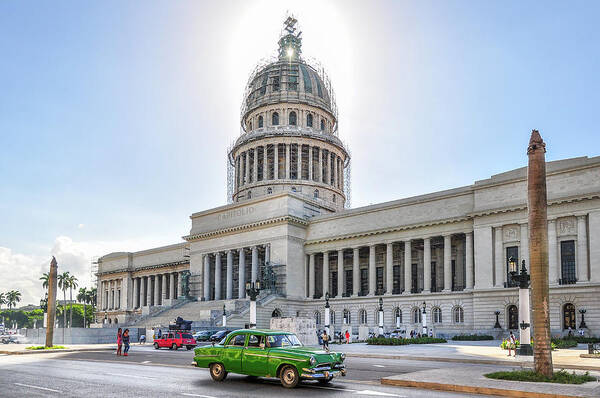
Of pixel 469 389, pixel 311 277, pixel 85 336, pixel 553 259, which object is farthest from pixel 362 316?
pixel 469 389

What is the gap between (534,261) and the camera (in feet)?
68.0

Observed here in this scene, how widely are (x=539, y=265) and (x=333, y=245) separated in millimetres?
54744

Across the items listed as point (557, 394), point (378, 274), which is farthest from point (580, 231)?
point (557, 394)

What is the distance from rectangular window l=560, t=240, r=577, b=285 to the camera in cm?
5356

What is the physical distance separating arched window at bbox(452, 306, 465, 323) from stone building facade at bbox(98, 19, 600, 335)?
4.0 inches

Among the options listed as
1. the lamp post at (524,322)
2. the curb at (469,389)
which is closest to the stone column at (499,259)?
the lamp post at (524,322)

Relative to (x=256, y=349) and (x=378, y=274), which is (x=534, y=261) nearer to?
(x=256, y=349)

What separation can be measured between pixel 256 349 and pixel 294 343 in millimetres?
1289

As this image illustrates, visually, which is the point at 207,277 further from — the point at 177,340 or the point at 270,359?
the point at 270,359

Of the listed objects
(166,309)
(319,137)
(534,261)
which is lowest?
(166,309)

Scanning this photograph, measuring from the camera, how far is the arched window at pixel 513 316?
183 ft

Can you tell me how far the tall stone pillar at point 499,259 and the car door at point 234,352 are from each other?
4275 centimetres

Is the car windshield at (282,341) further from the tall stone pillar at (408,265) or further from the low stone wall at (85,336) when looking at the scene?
the tall stone pillar at (408,265)

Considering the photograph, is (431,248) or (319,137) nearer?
(431,248)
